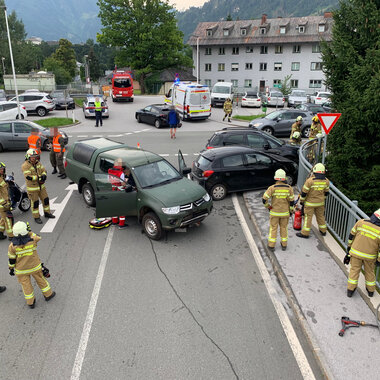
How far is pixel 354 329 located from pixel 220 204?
5687mm

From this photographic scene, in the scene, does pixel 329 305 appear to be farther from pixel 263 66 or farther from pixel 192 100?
pixel 263 66

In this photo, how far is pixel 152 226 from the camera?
8.28m

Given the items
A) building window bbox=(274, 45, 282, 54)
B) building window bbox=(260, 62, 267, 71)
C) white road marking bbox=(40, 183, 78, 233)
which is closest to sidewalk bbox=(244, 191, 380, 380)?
white road marking bbox=(40, 183, 78, 233)

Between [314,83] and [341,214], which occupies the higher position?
[314,83]

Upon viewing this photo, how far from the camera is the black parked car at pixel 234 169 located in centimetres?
1049

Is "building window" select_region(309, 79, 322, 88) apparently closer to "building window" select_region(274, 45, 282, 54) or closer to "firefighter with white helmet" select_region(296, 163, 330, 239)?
"building window" select_region(274, 45, 282, 54)

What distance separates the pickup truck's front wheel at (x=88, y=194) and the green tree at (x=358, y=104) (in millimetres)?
6577

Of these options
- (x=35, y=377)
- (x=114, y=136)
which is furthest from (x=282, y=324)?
(x=114, y=136)

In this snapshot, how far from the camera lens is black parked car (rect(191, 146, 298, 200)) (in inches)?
413

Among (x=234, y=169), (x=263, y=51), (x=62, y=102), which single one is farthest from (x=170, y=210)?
(x=263, y=51)

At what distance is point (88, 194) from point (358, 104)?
7.47 meters

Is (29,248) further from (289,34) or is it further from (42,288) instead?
(289,34)

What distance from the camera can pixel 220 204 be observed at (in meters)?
10.6

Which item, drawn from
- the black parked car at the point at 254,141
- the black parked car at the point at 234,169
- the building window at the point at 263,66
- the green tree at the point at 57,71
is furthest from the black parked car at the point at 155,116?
the building window at the point at 263,66
